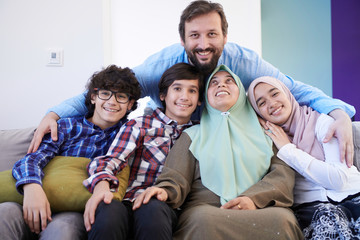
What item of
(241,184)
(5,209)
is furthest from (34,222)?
(241,184)

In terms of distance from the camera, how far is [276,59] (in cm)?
335

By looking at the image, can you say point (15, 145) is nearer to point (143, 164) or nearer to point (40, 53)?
point (143, 164)

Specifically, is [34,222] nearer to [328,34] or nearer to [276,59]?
[276,59]

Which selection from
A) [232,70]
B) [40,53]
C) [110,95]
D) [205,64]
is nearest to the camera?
[110,95]

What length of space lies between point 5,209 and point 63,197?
0.20m

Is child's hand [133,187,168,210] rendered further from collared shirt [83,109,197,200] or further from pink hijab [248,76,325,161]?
pink hijab [248,76,325,161]

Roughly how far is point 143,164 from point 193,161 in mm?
245

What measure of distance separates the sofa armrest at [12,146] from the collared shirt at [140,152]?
548 mm

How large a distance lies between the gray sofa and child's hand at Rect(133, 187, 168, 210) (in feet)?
2.66

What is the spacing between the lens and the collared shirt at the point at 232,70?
1700mm

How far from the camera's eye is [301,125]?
1.49 metres

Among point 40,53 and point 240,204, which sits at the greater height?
point 40,53

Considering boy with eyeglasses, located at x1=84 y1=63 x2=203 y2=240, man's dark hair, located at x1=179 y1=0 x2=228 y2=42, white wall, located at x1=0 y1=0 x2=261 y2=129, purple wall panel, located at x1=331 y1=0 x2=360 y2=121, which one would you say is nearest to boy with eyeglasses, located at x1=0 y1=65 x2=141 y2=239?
boy with eyeglasses, located at x1=84 y1=63 x2=203 y2=240

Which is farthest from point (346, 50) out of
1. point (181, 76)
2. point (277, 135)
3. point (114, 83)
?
point (114, 83)
